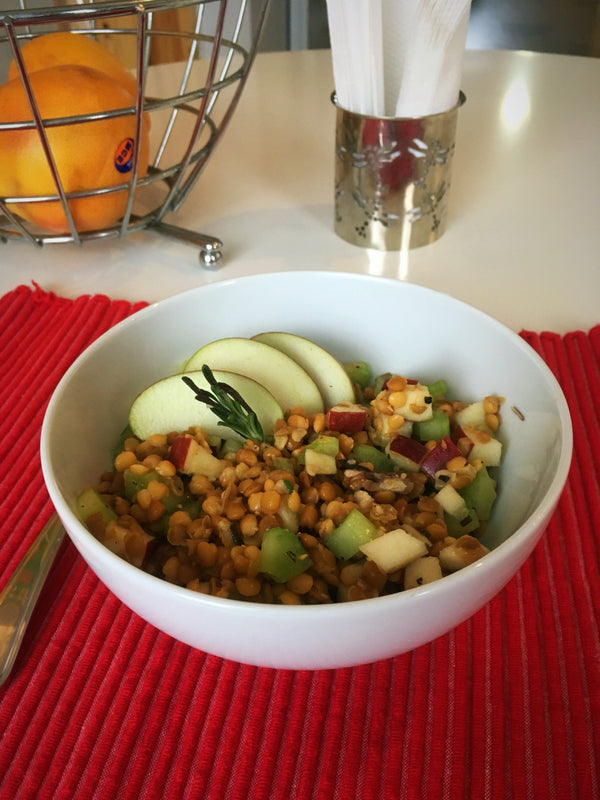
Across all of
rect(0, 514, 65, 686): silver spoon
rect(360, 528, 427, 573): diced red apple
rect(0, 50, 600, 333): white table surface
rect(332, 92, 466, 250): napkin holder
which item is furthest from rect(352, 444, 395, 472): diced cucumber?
rect(332, 92, 466, 250): napkin holder

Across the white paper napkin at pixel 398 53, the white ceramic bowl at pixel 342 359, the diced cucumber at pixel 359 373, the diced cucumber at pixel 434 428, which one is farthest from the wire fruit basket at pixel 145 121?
the diced cucumber at pixel 434 428

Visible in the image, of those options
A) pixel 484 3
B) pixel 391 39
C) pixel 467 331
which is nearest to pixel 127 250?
pixel 391 39

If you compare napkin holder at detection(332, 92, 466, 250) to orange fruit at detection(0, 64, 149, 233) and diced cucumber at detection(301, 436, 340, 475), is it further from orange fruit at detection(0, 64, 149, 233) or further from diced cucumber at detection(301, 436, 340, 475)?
diced cucumber at detection(301, 436, 340, 475)

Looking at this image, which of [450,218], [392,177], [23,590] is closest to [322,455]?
[23,590]

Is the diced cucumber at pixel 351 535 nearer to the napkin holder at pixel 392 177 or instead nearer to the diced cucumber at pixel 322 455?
the diced cucumber at pixel 322 455

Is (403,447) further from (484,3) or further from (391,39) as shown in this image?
(484,3)

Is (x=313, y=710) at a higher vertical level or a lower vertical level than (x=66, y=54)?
lower

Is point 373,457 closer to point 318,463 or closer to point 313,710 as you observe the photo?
point 318,463
